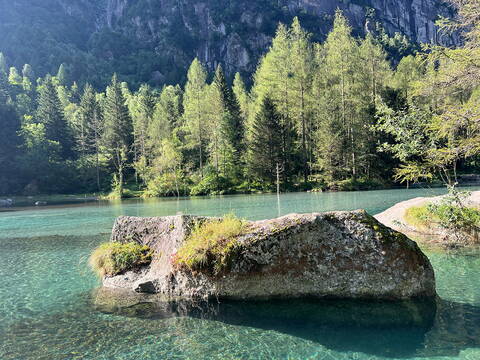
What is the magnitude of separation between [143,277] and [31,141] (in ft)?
252

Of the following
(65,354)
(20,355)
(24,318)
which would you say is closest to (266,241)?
(65,354)

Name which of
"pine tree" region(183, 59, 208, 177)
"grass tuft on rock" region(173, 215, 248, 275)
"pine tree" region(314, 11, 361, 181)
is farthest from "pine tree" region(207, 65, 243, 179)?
"grass tuft on rock" region(173, 215, 248, 275)

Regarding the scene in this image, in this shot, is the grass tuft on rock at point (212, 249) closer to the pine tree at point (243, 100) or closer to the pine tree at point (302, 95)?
the pine tree at point (302, 95)

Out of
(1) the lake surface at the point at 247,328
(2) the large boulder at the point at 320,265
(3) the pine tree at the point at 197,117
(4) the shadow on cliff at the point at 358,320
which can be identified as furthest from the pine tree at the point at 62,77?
(4) the shadow on cliff at the point at 358,320

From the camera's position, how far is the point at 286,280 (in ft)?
22.7

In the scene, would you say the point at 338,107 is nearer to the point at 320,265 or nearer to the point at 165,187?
the point at 165,187

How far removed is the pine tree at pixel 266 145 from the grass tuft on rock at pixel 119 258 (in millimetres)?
43105

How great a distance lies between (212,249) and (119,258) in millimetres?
3034

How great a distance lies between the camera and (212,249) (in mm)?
7023

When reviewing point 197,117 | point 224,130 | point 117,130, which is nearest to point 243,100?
point 197,117

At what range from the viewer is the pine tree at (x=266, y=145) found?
169 ft

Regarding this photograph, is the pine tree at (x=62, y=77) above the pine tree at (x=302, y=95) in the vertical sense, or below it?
above

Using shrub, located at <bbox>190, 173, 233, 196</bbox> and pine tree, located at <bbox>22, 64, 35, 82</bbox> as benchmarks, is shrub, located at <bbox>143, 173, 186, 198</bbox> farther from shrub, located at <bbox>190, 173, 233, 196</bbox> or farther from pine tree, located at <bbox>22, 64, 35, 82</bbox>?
pine tree, located at <bbox>22, 64, 35, 82</bbox>

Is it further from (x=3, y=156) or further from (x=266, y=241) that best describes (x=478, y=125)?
(x=3, y=156)
